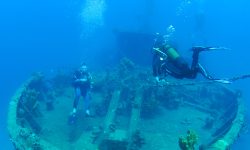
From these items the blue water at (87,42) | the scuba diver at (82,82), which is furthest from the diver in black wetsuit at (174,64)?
the blue water at (87,42)

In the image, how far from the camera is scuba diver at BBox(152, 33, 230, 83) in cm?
754

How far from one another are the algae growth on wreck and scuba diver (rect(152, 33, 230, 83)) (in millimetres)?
450

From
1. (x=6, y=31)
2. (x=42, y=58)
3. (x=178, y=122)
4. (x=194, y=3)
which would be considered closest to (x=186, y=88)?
(x=178, y=122)

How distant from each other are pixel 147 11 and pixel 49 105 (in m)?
13.9

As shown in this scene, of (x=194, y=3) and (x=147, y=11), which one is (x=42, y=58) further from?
(x=194, y=3)

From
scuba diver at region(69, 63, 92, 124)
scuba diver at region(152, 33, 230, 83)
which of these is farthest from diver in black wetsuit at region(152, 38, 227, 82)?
scuba diver at region(69, 63, 92, 124)

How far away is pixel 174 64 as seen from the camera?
7.79m

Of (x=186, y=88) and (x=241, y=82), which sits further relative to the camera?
(x=241, y=82)

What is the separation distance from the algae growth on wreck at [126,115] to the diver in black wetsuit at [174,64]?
17.7 inches

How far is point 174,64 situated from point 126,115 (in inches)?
200

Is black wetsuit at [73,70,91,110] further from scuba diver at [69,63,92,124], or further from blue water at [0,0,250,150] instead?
blue water at [0,0,250,150]

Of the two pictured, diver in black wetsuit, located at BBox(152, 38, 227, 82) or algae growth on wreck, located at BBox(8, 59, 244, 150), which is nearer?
diver in black wetsuit, located at BBox(152, 38, 227, 82)

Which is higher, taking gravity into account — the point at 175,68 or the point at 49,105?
the point at 175,68

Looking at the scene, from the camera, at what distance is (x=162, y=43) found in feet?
27.3
